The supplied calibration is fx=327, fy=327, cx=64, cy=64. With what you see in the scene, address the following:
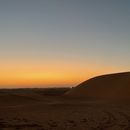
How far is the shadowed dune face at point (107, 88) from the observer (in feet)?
133

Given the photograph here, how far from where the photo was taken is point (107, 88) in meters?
44.8

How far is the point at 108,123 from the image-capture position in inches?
620

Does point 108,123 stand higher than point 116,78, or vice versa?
point 116,78

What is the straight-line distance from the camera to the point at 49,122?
16.0 m

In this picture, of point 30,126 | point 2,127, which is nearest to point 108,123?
point 30,126

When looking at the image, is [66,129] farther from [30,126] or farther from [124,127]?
[124,127]

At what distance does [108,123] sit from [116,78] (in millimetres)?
33075

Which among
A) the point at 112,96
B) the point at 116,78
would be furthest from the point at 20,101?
the point at 116,78

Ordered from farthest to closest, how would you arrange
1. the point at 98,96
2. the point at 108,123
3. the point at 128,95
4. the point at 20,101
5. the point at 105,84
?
1. the point at 105,84
2. the point at 98,96
3. the point at 128,95
4. the point at 20,101
5. the point at 108,123

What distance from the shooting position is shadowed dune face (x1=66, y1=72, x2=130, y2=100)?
40.6 meters

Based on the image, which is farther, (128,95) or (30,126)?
(128,95)

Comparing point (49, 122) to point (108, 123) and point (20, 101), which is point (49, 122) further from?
point (20, 101)

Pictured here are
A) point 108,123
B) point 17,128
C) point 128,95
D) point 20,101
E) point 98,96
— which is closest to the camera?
point 17,128

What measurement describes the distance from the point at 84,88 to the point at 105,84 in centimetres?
315
